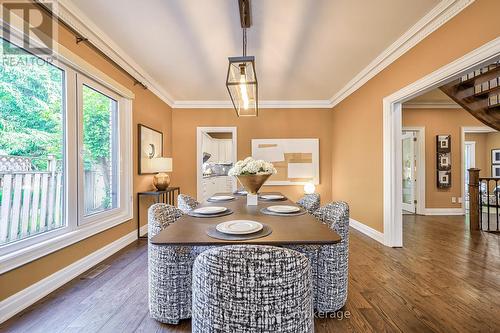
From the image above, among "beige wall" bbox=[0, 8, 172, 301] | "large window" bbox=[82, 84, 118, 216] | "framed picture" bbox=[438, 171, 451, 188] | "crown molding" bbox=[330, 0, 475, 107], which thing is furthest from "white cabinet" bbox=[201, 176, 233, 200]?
"framed picture" bbox=[438, 171, 451, 188]

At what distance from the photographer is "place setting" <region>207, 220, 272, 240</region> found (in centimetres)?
122

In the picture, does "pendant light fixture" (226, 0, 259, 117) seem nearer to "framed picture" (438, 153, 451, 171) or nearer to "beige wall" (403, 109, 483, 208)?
"beige wall" (403, 109, 483, 208)

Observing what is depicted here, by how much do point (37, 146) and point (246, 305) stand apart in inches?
91.3

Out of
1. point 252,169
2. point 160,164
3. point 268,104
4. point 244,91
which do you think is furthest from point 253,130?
point 252,169

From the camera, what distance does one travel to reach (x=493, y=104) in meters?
3.07

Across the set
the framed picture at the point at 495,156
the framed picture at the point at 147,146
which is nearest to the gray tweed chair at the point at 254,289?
the framed picture at the point at 147,146

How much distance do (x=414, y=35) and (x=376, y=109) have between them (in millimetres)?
1072

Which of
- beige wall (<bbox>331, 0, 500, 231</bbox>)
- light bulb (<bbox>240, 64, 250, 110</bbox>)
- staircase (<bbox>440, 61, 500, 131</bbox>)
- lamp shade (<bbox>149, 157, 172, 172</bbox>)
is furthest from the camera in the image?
lamp shade (<bbox>149, 157, 172, 172</bbox>)

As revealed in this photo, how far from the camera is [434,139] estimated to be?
17.6 ft

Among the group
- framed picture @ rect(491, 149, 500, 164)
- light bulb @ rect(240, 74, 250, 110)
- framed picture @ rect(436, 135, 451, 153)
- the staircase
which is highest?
the staircase

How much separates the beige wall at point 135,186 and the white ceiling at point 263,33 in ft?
1.04

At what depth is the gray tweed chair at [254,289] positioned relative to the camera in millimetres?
850

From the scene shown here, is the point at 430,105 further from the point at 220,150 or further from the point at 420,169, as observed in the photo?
the point at 220,150
